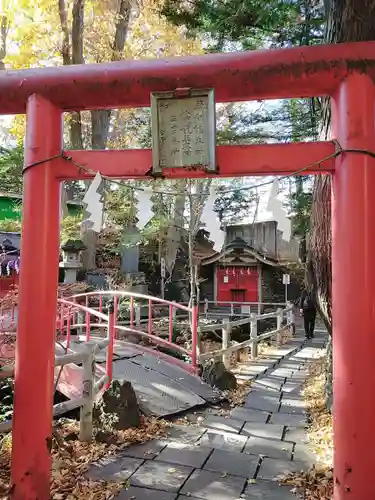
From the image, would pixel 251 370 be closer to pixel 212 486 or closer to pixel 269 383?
pixel 269 383

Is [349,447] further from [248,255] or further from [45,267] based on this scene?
[248,255]

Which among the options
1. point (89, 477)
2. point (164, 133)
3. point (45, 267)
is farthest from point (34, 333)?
point (164, 133)

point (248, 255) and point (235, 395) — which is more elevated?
point (248, 255)

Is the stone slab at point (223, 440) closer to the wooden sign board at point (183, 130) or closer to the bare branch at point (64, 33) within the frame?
the wooden sign board at point (183, 130)

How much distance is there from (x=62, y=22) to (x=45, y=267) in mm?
10605

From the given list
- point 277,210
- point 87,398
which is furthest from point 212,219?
point 87,398

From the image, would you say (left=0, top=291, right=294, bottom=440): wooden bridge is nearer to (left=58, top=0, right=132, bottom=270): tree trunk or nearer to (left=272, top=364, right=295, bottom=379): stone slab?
(left=272, top=364, right=295, bottom=379): stone slab

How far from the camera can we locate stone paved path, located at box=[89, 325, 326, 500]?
10.8ft

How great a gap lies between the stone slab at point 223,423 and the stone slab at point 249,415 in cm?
15

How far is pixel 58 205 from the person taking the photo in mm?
3439

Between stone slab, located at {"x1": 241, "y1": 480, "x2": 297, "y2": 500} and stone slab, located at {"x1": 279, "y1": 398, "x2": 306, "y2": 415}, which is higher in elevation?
→ stone slab, located at {"x1": 241, "y1": 480, "x2": 297, "y2": 500}

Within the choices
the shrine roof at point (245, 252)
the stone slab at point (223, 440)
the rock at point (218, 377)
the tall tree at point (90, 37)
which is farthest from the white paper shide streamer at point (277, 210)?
the shrine roof at point (245, 252)

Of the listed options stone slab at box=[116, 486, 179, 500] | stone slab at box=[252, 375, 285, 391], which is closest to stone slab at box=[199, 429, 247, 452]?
stone slab at box=[116, 486, 179, 500]

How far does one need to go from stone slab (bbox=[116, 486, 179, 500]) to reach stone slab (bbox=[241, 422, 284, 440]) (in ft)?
5.41
